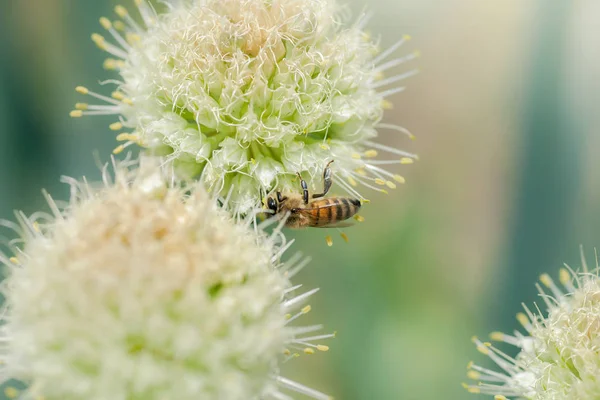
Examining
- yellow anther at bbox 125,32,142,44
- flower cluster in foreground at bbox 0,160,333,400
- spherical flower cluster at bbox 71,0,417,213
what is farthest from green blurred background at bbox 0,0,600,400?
flower cluster in foreground at bbox 0,160,333,400

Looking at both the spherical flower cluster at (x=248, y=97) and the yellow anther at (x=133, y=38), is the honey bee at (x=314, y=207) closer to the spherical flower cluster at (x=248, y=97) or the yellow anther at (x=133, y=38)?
the spherical flower cluster at (x=248, y=97)

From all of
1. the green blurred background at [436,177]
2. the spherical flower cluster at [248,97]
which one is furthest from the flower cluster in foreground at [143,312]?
the green blurred background at [436,177]

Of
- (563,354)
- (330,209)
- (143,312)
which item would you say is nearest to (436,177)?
(330,209)

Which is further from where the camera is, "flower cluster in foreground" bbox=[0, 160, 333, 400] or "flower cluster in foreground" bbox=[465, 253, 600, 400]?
"flower cluster in foreground" bbox=[465, 253, 600, 400]

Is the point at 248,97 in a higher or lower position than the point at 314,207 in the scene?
higher

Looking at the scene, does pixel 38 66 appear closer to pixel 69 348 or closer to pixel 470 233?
pixel 470 233

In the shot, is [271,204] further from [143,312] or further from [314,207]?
[143,312]

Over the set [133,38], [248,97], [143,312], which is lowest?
[143,312]

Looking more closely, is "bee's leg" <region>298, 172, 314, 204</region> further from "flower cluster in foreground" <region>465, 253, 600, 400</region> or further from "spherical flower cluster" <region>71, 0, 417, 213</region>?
"flower cluster in foreground" <region>465, 253, 600, 400</region>
